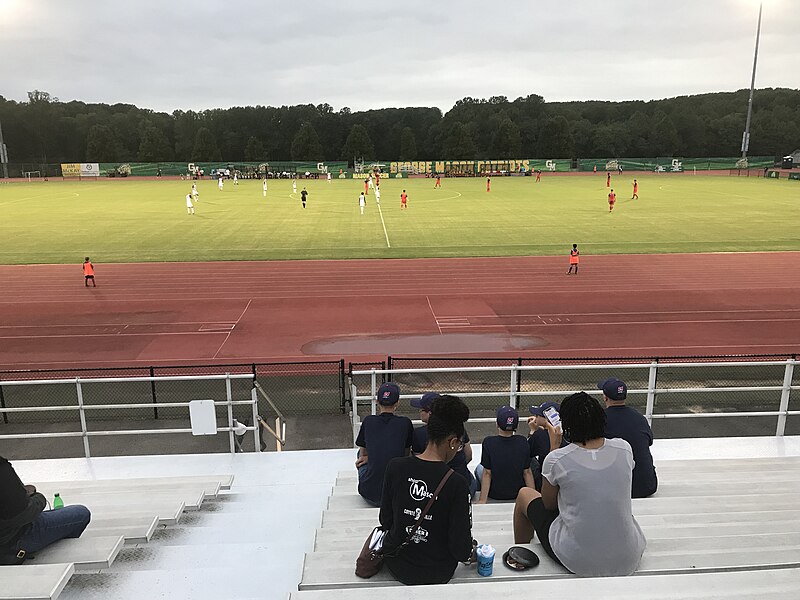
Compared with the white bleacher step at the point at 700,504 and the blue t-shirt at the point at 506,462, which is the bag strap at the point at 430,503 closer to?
the white bleacher step at the point at 700,504

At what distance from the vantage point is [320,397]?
13094 millimetres

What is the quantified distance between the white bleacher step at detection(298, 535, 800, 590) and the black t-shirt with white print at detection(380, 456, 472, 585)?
190 millimetres

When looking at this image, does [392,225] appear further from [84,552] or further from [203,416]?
[84,552]

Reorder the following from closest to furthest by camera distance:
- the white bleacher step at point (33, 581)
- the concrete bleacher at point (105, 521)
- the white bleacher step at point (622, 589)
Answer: the white bleacher step at point (622, 589) → the white bleacher step at point (33, 581) → the concrete bleacher at point (105, 521)

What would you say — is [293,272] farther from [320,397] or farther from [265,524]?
[265,524]

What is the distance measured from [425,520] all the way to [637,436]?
272 centimetres

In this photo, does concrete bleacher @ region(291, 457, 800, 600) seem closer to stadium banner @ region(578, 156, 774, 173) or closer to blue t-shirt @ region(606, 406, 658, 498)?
blue t-shirt @ region(606, 406, 658, 498)

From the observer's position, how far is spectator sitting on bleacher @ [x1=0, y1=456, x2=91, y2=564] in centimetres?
426

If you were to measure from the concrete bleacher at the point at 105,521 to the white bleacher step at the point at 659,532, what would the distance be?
4.99 ft

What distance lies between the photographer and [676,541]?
14.2 feet

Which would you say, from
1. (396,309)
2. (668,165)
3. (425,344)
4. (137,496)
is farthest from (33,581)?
(668,165)

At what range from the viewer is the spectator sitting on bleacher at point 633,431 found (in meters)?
5.58

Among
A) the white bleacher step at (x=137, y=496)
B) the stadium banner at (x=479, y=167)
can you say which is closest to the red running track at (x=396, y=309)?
the white bleacher step at (x=137, y=496)

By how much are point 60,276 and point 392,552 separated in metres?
24.9
